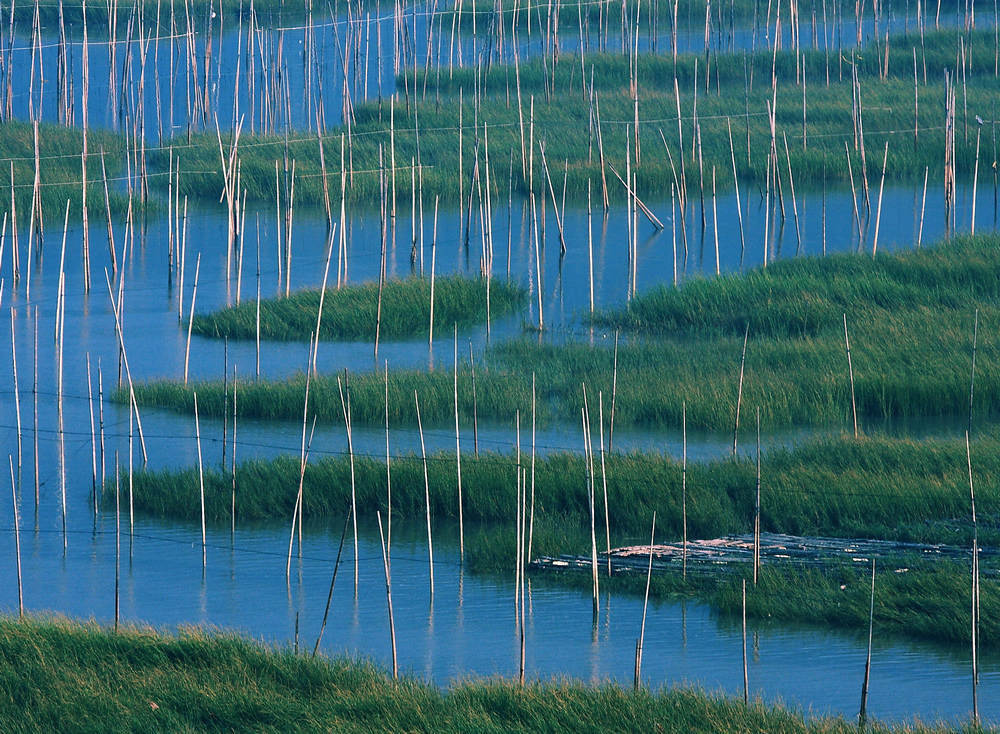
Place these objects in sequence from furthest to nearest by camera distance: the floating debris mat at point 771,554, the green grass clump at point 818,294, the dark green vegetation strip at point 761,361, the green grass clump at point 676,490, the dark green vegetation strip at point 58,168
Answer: the dark green vegetation strip at point 58,168 < the green grass clump at point 818,294 < the dark green vegetation strip at point 761,361 < the green grass clump at point 676,490 < the floating debris mat at point 771,554

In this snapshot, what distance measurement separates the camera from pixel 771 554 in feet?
27.9

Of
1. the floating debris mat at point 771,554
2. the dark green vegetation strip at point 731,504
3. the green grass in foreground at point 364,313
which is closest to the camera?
the dark green vegetation strip at point 731,504

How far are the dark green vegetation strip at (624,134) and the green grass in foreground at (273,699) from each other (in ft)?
41.9

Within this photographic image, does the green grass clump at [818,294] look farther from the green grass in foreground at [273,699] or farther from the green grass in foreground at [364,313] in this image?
the green grass in foreground at [273,699]

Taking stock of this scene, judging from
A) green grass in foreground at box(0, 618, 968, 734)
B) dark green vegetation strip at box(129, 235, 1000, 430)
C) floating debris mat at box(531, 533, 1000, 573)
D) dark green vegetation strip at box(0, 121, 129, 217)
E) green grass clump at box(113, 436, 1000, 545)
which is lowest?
green grass in foreground at box(0, 618, 968, 734)

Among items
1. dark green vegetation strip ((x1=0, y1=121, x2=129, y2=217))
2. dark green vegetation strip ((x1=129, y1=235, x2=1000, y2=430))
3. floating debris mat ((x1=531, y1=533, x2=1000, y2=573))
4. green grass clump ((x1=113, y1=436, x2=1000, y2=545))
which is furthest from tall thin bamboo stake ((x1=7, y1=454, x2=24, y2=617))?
dark green vegetation strip ((x1=0, y1=121, x2=129, y2=217))

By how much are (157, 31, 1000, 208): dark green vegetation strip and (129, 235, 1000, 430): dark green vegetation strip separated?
208 inches

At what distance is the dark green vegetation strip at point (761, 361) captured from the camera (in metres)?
11.8

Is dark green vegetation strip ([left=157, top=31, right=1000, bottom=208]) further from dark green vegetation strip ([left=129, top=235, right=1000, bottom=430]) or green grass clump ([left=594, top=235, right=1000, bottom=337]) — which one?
dark green vegetation strip ([left=129, top=235, right=1000, bottom=430])

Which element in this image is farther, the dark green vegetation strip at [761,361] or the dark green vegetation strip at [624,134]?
the dark green vegetation strip at [624,134]

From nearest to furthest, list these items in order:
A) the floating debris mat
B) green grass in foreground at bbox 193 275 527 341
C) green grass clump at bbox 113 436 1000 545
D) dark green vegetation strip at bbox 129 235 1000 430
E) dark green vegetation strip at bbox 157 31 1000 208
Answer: the floating debris mat < green grass clump at bbox 113 436 1000 545 < dark green vegetation strip at bbox 129 235 1000 430 < green grass in foreground at bbox 193 275 527 341 < dark green vegetation strip at bbox 157 31 1000 208

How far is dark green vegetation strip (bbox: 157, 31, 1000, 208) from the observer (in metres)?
20.9

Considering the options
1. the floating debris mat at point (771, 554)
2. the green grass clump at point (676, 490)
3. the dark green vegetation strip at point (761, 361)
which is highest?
the dark green vegetation strip at point (761, 361)

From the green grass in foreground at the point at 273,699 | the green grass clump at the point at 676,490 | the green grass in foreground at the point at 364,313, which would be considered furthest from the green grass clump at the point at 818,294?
the green grass in foreground at the point at 273,699
